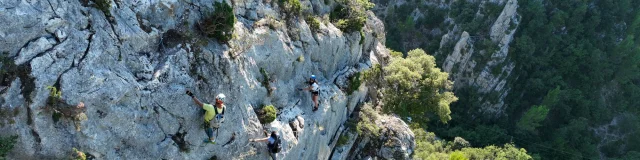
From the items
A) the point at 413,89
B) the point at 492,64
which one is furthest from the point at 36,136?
the point at 492,64

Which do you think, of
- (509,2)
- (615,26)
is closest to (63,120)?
(509,2)

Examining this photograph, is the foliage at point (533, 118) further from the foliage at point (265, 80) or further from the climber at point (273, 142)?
the climber at point (273, 142)

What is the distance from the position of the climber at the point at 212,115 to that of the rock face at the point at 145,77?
1.17 feet

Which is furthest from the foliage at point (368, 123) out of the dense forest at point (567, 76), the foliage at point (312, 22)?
the dense forest at point (567, 76)

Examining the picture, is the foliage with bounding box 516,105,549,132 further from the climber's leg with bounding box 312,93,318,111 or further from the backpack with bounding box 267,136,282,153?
the backpack with bounding box 267,136,282,153

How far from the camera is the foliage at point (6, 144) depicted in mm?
12508

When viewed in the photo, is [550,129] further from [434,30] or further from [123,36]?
[123,36]

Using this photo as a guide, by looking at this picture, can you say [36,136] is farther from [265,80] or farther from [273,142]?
[265,80]

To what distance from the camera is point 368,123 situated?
88.4 feet

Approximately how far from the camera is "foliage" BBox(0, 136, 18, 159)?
12.5 meters

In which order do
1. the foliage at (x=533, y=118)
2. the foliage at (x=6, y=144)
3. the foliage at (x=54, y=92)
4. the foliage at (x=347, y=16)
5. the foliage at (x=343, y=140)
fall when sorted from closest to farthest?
1. the foliage at (x=6, y=144)
2. the foliage at (x=54, y=92)
3. the foliage at (x=343, y=140)
4. the foliage at (x=347, y=16)
5. the foliage at (x=533, y=118)

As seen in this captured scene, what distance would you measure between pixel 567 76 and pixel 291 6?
186 feet

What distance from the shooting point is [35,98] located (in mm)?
13102

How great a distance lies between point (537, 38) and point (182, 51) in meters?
59.8
